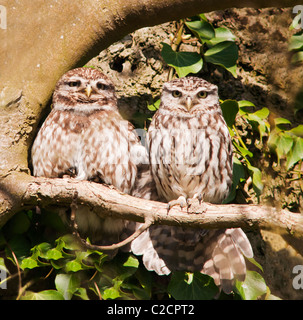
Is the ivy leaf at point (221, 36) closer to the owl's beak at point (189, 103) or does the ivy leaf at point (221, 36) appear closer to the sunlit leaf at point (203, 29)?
the sunlit leaf at point (203, 29)

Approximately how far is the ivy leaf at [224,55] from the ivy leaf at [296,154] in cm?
60

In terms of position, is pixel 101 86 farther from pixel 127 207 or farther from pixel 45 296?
pixel 45 296

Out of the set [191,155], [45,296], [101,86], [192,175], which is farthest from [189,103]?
[45,296]

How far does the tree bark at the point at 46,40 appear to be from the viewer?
2381 millimetres

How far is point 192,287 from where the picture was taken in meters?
2.57

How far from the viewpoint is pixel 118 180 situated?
8.20 feet

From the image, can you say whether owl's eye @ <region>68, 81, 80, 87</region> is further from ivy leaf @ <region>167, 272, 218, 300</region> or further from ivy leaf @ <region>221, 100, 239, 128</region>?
ivy leaf @ <region>167, 272, 218, 300</region>

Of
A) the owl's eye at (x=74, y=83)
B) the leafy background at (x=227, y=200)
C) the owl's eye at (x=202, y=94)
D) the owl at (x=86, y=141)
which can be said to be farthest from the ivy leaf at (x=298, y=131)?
the owl's eye at (x=74, y=83)

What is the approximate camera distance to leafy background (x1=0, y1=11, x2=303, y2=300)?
247 centimetres

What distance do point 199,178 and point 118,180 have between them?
1.50 feet

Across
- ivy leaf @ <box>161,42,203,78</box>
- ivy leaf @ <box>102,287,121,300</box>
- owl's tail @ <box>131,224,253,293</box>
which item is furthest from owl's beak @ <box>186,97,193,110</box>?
ivy leaf @ <box>102,287,121,300</box>
